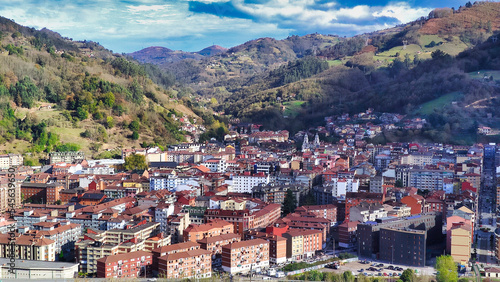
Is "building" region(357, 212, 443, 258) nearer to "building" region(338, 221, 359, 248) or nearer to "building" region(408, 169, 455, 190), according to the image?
"building" region(338, 221, 359, 248)

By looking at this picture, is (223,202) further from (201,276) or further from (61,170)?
(61,170)

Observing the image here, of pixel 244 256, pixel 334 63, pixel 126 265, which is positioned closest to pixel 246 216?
pixel 244 256

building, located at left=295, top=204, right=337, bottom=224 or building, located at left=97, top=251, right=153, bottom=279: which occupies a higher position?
building, located at left=295, top=204, right=337, bottom=224

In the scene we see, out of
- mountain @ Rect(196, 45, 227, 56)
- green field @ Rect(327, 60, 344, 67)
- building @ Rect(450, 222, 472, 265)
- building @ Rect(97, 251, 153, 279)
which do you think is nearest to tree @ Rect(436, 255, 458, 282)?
building @ Rect(450, 222, 472, 265)

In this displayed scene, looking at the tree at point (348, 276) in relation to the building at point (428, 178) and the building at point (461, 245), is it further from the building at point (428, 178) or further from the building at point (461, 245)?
the building at point (428, 178)

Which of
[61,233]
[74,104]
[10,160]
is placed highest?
[74,104]

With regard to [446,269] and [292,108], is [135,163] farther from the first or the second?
[292,108]
